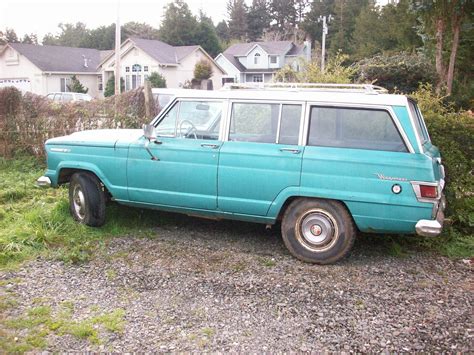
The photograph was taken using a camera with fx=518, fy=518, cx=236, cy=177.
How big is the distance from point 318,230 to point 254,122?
4.42ft

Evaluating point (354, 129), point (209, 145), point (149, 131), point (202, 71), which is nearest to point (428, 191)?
point (354, 129)

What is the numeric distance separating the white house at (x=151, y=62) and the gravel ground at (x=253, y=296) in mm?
37957

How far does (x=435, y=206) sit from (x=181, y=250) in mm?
2693

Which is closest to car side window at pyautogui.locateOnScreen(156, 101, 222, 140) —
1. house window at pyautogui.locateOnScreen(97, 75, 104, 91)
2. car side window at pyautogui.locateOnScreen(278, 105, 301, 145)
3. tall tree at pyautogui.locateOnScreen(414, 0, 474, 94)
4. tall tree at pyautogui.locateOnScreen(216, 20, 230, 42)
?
car side window at pyautogui.locateOnScreen(278, 105, 301, 145)

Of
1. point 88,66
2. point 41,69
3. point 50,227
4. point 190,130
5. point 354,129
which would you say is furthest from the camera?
point 88,66

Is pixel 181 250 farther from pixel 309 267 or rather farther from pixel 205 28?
pixel 205 28

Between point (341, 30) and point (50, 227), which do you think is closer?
point (50, 227)

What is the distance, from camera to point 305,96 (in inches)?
215

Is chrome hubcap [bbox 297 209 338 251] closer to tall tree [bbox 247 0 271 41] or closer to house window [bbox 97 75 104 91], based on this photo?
house window [bbox 97 75 104 91]

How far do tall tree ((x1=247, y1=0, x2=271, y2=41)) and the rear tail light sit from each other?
80.5 m

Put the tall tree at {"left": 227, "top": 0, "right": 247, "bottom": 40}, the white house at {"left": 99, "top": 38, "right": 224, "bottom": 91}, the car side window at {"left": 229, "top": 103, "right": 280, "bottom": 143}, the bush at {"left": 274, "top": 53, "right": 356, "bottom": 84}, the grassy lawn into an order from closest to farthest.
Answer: the car side window at {"left": 229, "top": 103, "right": 280, "bottom": 143}
the grassy lawn
the bush at {"left": 274, "top": 53, "right": 356, "bottom": 84}
the white house at {"left": 99, "top": 38, "right": 224, "bottom": 91}
the tall tree at {"left": 227, "top": 0, "right": 247, "bottom": 40}

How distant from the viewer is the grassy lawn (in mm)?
5637

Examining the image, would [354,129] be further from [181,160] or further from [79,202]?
[79,202]

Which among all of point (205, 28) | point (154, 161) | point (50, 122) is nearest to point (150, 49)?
point (205, 28)
